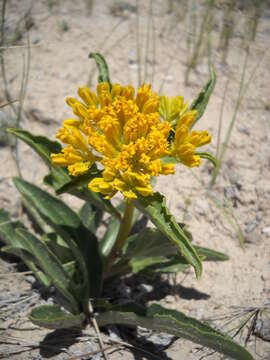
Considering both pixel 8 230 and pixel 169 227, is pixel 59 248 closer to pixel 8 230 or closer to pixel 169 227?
pixel 8 230

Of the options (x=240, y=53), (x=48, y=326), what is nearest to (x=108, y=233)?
(x=48, y=326)

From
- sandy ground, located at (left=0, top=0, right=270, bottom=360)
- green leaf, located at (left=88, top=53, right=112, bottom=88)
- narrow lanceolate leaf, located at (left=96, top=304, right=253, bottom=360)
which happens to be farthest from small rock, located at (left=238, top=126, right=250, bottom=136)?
narrow lanceolate leaf, located at (left=96, top=304, right=253, bottom=360)

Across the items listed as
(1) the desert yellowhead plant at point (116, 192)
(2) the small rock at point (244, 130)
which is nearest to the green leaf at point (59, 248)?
(1) the desert yellowhead plant at point (116, 192)

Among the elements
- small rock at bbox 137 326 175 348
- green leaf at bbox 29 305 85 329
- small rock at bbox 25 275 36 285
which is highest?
small rock at bbox 25 275 36 285

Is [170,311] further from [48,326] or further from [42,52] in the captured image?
[42,52]

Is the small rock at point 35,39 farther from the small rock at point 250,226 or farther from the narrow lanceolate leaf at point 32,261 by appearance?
the small rock at point 250,226

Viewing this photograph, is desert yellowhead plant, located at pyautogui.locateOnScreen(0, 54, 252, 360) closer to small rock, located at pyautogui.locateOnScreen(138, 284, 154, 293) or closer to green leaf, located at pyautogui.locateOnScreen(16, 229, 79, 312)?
green leaf, located at pyautogui.locateOnScreen(16, 229, 79, 312)
